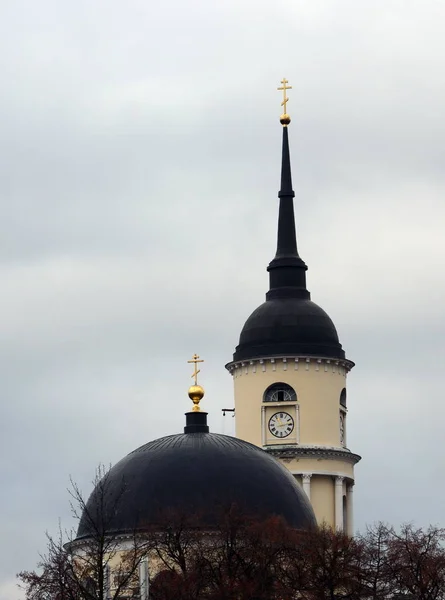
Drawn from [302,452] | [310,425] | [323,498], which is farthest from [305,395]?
[323,498]

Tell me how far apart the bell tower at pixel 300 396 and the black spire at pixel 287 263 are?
384mm

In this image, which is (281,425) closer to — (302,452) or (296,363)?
(302,452)

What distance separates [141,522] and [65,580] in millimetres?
12429

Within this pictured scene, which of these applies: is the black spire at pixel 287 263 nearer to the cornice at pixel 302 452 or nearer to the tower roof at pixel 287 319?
the tower roof at pixel 287 319

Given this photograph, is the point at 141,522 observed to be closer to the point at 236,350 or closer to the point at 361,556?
the point at 361,556

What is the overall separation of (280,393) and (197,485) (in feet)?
59.7

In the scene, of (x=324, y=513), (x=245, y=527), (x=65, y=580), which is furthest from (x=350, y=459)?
(x=65, y=580)

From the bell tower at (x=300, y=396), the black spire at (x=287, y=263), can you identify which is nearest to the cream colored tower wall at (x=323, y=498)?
the bell tower at (x=300, y=396)

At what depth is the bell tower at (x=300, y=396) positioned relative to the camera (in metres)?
113

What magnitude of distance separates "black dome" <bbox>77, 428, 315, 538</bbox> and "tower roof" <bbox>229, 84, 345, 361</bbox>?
46.1 feet

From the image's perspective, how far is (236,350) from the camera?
11612cm

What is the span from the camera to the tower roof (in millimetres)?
114125

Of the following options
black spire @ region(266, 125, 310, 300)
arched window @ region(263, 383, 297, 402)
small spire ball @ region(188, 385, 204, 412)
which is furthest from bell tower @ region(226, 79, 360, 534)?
small spire ball @ region(188, 385, 204, 412)

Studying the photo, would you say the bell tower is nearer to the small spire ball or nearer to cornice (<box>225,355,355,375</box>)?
cornice (<box>225,355,355,375</box>)
